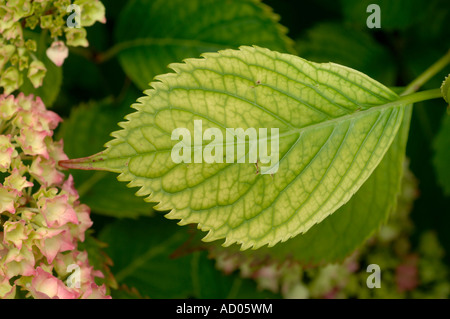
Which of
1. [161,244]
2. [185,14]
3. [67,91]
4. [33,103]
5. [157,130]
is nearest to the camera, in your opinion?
[157,130]

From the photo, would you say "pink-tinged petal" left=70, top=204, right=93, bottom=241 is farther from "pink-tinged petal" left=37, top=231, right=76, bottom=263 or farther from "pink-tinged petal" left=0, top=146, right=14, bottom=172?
"pink-tinged petal" left=0, top=146, right=14, bottom=172

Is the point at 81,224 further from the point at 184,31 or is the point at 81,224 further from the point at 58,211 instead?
the point at 184,31

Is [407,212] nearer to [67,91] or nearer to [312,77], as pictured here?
[312,77]

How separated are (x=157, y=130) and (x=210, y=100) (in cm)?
9

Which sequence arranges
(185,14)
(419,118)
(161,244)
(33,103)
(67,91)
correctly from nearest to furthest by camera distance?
(33,103) < (185,14) < (161,244) < (419,118) < (67,91)

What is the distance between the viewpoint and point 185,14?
3.77ft

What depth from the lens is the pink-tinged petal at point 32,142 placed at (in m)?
0.80

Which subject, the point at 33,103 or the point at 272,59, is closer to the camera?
the point at 272,59

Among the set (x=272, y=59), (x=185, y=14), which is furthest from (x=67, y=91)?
(x=272, y=59)

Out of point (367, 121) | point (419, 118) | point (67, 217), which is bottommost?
point (67, 217)

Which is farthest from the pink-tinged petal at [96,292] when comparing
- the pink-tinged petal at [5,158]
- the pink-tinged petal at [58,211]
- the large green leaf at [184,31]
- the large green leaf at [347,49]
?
the large green leaf at [347,49]

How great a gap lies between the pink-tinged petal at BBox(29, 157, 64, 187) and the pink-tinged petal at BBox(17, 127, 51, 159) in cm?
2

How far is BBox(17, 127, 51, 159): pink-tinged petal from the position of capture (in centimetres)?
80

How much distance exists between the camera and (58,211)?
794 mm
